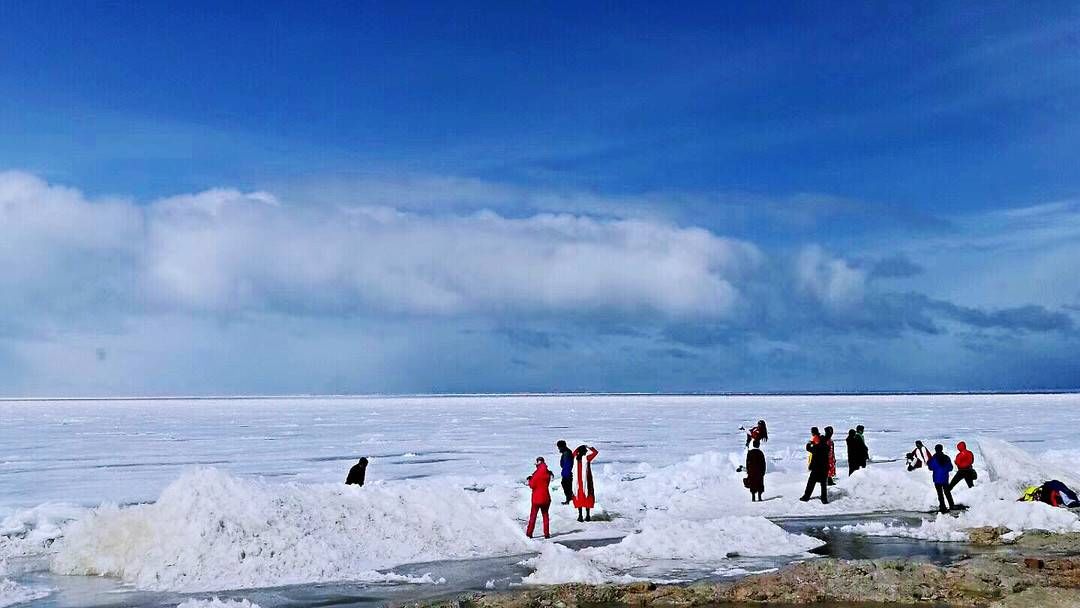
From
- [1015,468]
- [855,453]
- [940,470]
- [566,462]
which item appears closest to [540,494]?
[566,462]

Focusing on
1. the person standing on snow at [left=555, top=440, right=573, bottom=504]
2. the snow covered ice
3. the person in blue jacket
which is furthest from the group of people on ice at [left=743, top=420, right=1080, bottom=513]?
the person standing on snow at [left=555, top=440, right=573, bottom=504]

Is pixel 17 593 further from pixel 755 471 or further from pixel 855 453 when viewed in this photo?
pixel 855 453

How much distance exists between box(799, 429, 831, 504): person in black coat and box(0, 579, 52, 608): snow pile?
13540 mm

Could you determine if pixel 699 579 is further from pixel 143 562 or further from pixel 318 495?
pixel 143 562

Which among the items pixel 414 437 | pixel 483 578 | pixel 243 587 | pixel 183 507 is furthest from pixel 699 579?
pixel 414 437

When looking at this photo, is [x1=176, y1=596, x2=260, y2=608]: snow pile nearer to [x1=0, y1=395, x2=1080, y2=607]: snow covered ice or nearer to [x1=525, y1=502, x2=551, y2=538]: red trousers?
[x1=0, y1=395, x2=1080, y2=607]: snow covered ice

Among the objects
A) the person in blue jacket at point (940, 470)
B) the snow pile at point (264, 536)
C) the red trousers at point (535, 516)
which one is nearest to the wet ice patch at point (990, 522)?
the person in blue jacket at point (940, 470)

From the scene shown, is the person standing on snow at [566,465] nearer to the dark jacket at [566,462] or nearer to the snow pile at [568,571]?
the dark jacket at [566,462]

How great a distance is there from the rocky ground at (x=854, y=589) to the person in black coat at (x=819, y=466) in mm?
6616

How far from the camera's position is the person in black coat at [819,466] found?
60.1ft

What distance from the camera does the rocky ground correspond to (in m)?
10.3

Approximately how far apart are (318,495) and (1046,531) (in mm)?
11724

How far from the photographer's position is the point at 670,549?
13602 mm

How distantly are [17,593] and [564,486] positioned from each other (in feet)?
30.5
